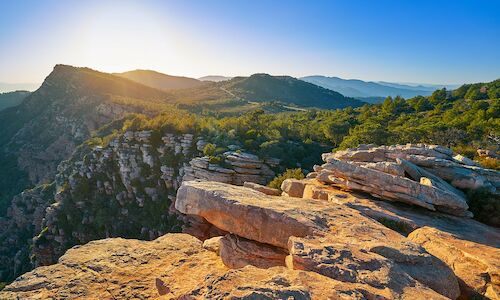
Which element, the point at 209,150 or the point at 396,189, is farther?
the point at 209,150

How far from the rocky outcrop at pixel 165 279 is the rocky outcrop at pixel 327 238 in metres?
0.49

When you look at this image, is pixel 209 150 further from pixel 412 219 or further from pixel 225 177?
pixel 412 219

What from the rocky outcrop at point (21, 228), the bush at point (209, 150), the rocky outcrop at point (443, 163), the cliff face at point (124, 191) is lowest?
the rocky outcrop at point (21, 228)

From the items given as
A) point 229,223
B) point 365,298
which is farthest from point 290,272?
point 229,223

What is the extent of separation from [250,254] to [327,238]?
279cm

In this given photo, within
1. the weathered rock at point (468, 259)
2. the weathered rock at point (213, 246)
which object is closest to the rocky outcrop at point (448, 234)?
the weathered rock at point (468, 259)

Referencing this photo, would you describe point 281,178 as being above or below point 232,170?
above

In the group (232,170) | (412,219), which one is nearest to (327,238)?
(412,219)

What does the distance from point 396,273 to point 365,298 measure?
5.05 ft

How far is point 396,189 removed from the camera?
543 inches

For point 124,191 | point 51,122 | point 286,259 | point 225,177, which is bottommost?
point 124,191

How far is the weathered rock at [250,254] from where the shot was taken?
10.0 m

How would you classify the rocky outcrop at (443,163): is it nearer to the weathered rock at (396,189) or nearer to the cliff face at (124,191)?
the weathered rock at (396,189)

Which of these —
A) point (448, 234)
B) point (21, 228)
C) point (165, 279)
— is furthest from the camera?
point (21, 228)
